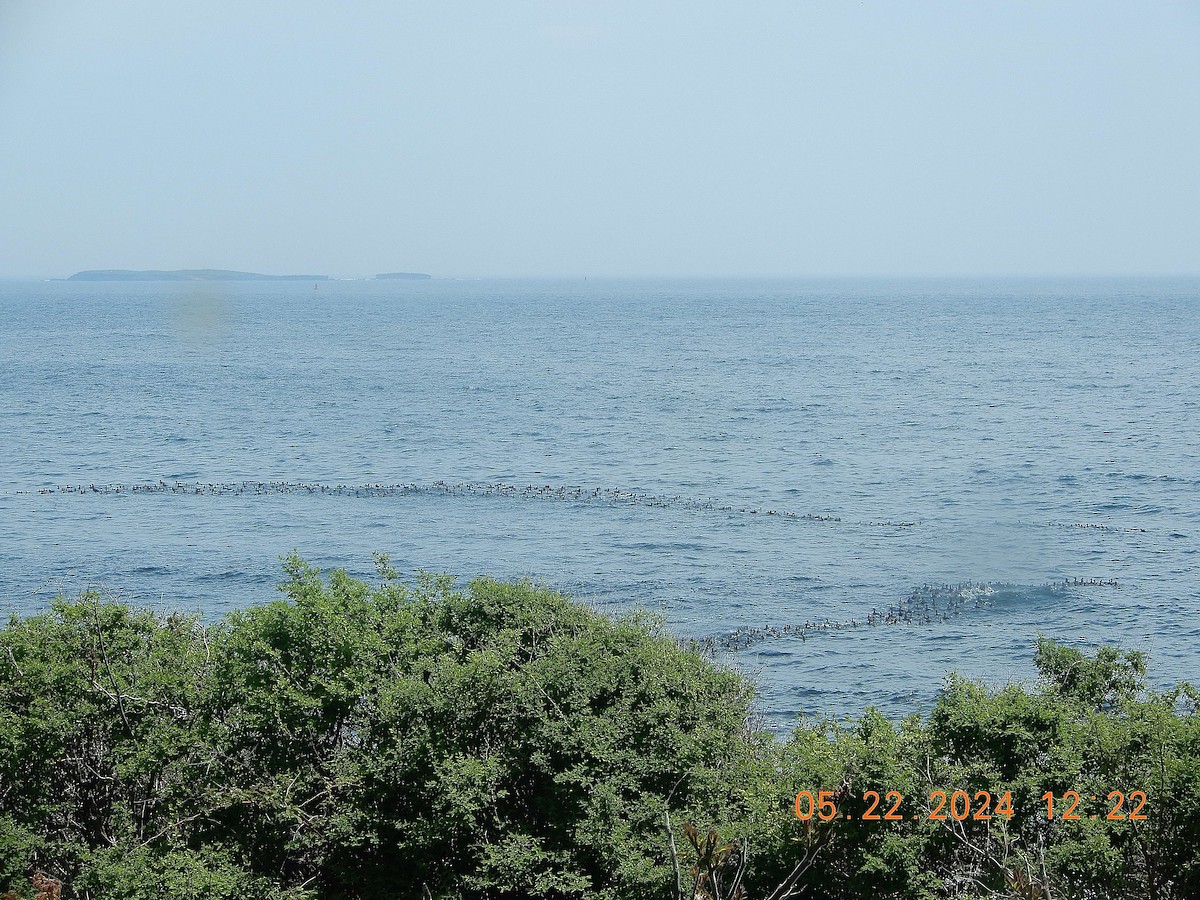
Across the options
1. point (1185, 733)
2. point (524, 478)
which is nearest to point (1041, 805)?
point (1185, 733)

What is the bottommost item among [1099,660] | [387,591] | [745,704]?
[745,704]

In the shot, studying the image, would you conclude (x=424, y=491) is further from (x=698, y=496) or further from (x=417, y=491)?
(x=698, y=496)

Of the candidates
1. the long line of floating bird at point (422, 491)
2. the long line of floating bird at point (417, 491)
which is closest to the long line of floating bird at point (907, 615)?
the long line of floating bird at point (422, 491)

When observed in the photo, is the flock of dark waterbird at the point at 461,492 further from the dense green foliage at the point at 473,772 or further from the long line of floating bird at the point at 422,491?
the dense green foliage at the point at 473,772

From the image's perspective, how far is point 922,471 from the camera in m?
72.3

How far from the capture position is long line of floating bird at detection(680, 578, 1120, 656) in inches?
1615

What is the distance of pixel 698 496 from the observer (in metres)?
64.7

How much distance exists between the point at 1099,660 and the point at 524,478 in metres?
50.5

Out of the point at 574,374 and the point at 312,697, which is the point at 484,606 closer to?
the point at 312,697

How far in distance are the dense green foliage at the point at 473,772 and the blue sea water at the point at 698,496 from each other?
13878mm

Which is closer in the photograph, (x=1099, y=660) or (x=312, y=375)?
(x=1099, y=660)

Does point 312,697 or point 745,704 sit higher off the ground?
point 312,697

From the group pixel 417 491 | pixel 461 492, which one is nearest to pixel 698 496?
pixel 461 492

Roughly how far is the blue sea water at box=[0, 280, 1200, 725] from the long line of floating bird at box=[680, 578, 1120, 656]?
14 centimetres
